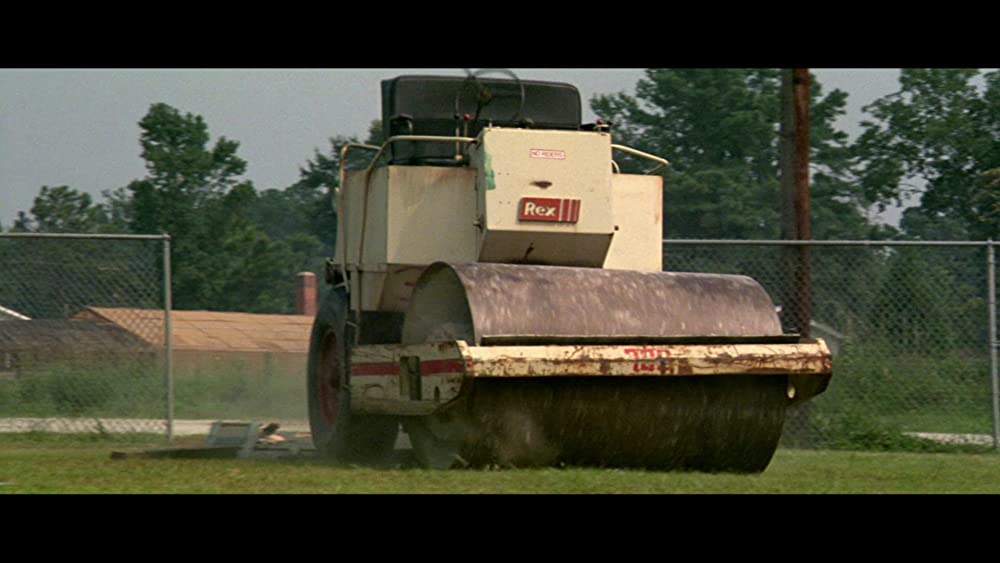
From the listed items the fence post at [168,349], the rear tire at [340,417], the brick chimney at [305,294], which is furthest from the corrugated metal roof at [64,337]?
the brick chimney at [305,294]

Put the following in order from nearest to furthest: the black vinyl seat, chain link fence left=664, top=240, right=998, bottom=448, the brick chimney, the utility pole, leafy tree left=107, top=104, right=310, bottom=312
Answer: the black vinyl seat → chain link fence left=664, top=240, right=998, bottom=448 → the utility pole → the brick chimney → leafy tree left=107, top=104, right=310, bottom=312

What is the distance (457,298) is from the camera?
925cm

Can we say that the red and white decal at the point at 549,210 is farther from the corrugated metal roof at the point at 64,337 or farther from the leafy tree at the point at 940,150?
the leafy tree at the point at 940,150

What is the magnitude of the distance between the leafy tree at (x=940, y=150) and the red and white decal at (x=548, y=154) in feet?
62.7

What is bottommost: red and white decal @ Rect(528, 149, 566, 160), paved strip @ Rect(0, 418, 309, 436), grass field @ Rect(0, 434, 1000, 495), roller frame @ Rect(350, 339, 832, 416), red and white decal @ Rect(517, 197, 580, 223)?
paved strip @ Rect(0, 418, 309, 436)

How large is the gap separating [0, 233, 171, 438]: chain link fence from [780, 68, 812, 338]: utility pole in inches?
222

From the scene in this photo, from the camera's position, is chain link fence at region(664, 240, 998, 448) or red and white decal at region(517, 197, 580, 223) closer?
red and white decal at region(517, 197, 580, 223)

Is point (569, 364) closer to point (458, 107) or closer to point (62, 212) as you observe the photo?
point (458, 107)

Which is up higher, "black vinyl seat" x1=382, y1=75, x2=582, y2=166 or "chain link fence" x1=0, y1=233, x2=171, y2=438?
"black vinyl seat" x1=382, y1=75, x2=582, y2=166

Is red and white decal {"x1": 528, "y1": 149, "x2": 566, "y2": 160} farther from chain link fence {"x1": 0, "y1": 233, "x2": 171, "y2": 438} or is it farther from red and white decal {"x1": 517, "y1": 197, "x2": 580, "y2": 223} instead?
chain link fence {"x1": 0, "y1": 233, "x2": 171, "y2": 438}

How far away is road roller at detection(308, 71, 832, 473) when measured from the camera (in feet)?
29.0

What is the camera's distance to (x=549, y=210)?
32.3ft

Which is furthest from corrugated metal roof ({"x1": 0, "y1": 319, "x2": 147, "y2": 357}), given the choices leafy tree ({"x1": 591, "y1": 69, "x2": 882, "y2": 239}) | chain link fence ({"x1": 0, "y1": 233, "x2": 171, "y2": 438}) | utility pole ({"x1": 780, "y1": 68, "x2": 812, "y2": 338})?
leafy tree ({"x1": 591, "y1": 69, "x2": 882, "y2": 239})
